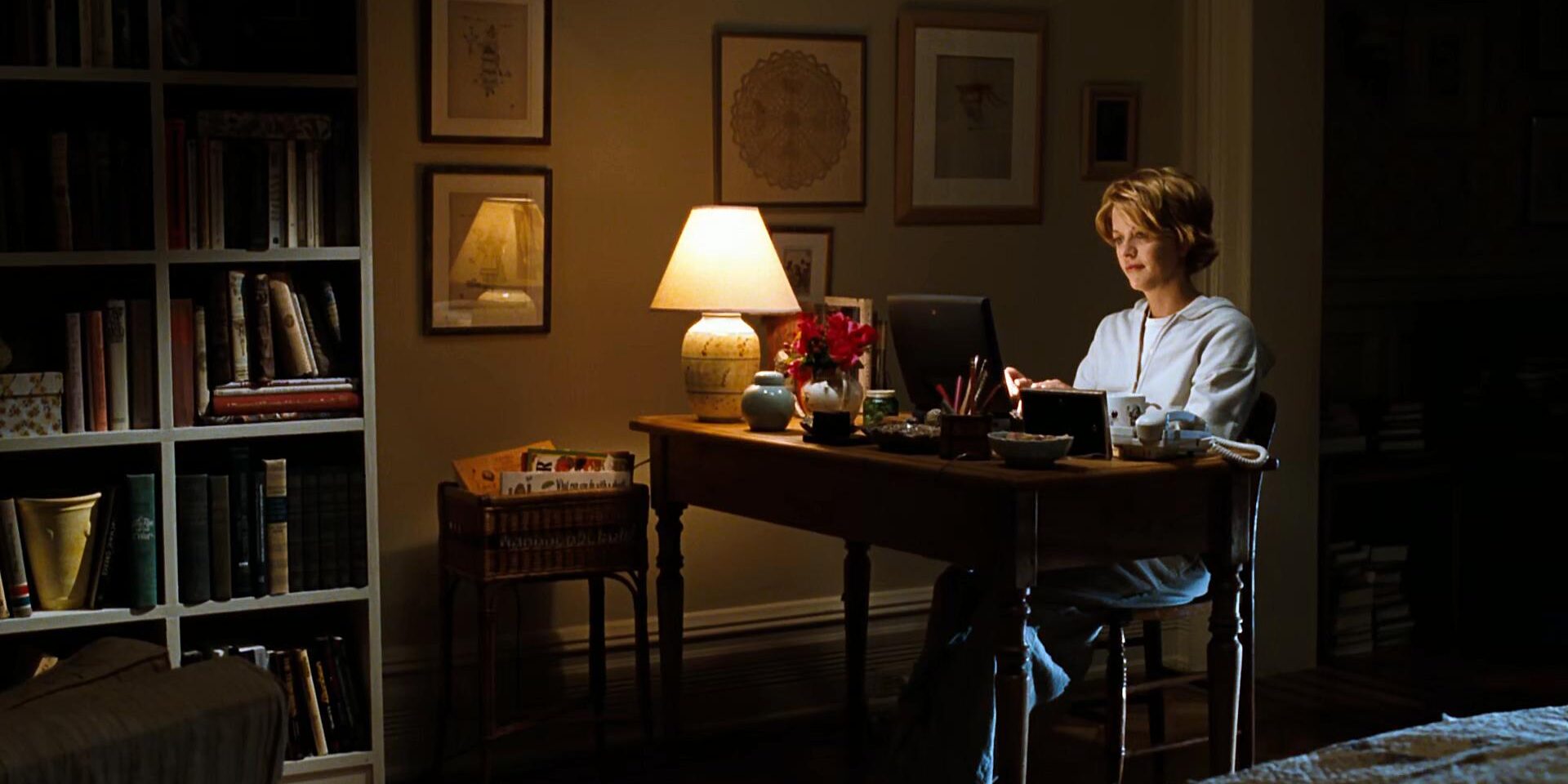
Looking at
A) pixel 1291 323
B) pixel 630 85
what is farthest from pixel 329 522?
pixel 1291 323

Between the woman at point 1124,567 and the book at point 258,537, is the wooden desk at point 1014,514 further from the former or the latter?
the book at point 258,537

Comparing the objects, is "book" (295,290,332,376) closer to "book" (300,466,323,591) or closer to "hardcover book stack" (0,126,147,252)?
"book" (300,466,323,591)

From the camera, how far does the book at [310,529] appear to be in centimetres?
380

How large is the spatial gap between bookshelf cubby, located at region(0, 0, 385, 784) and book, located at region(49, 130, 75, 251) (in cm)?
1

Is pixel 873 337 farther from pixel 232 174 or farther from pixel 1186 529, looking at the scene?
pixel 232 174

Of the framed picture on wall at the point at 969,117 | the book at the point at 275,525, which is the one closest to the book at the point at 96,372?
the book at the point at 275,525

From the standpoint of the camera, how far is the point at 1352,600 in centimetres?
564

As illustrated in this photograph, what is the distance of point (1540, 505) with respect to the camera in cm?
588

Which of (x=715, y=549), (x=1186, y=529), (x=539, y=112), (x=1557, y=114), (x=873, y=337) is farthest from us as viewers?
(x=1557, y=114)

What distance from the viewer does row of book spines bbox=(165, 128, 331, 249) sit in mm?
3619

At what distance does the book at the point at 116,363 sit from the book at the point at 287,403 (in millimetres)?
181

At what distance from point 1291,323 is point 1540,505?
1.32 metres

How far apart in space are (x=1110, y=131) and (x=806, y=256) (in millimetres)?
1077

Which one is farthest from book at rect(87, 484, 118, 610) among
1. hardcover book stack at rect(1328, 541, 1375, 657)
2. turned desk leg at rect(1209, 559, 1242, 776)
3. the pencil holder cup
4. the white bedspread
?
hardcover book stack at rect(1328, 541, 1375, 657)
